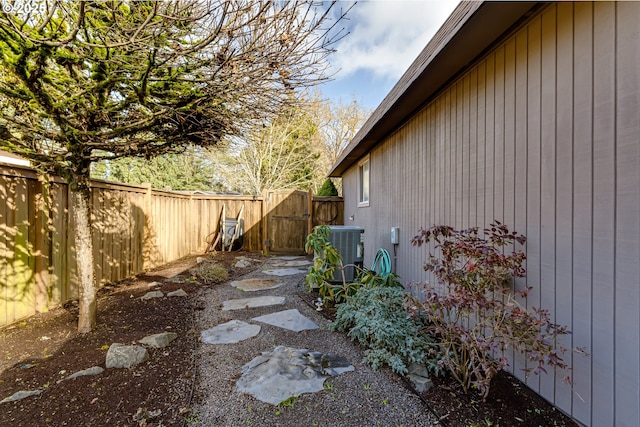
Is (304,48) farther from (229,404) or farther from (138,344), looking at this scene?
(138,344)

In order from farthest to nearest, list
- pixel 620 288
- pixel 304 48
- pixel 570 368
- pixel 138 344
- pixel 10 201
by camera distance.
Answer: pixel 10 201 → pixel 138 344 → pixel 304 48 → pixel 570 368 → pixel 620 288

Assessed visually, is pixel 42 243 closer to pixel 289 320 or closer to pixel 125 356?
pixel 125 356

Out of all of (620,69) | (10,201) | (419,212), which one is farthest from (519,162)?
(10,201)

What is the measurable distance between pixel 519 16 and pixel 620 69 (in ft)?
2.79

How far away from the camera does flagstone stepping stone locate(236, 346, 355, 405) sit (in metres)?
2.03

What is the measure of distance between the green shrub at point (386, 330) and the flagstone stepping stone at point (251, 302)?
1242 millimetres

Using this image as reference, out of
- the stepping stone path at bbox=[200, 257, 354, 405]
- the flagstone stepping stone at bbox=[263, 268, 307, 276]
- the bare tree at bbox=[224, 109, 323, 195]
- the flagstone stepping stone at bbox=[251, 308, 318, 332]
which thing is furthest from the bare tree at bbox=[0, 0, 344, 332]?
the bare tree at bbox=[224, 109, 323, 195]

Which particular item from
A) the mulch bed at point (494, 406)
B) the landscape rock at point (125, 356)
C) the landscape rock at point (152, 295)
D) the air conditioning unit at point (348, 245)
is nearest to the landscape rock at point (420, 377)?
the mulch bed at point (494, 406)

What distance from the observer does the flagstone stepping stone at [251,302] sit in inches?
155

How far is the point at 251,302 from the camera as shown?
13.5 feet

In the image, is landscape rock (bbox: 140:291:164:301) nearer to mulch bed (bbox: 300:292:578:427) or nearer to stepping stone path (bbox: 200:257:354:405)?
stepping stone path (bbox: 200:257:354:405)

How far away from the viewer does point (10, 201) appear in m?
2.92

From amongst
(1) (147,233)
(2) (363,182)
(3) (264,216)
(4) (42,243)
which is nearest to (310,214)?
(3) (264,216)

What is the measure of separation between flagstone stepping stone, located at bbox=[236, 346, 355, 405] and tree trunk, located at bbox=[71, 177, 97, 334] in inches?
69.5
